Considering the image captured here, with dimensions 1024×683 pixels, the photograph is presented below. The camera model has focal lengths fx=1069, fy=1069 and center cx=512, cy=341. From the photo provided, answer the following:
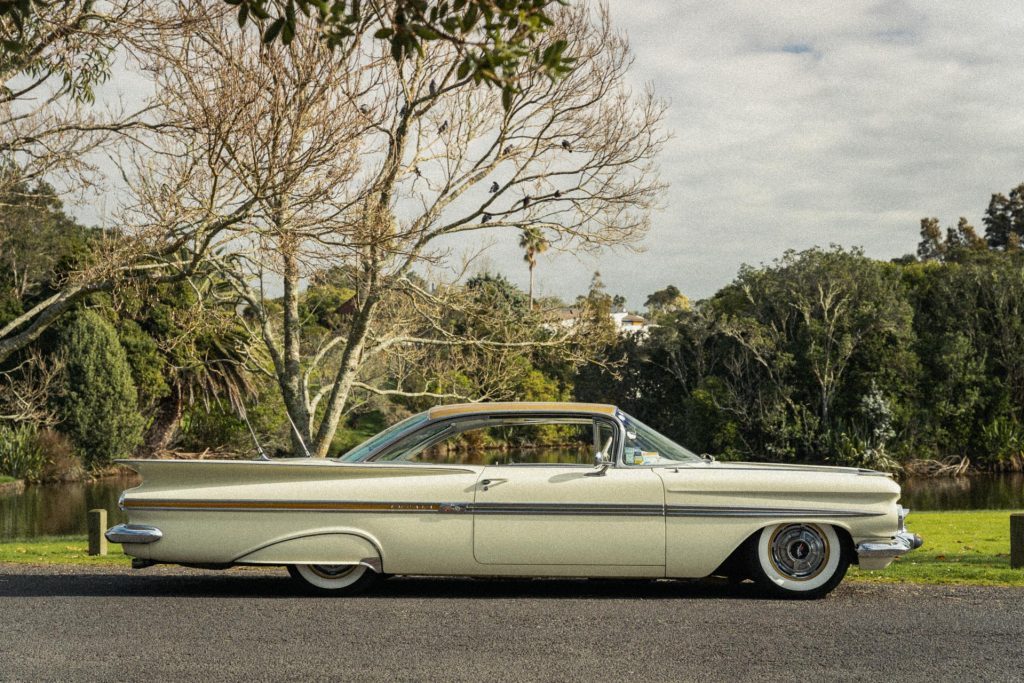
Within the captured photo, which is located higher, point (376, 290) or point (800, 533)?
point (376, 290)

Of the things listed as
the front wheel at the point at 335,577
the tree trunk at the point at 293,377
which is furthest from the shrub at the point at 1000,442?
the front wheel at the point at 335,577

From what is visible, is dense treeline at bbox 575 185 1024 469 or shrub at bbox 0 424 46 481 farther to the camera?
dense treeline at bbox 575 185 1024 469

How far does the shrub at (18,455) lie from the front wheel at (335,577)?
34.2 meters

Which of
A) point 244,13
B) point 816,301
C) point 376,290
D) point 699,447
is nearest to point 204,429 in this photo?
point 699,447

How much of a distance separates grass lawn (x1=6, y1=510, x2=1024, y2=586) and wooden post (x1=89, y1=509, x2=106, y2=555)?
0.16 metres

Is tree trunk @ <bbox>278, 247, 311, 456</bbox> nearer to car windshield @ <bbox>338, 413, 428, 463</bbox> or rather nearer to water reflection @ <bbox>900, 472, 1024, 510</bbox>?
car windshield @ <bbox>338, 413, 428, 463</bbox>

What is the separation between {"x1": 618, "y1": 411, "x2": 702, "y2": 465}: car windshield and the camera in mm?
7586

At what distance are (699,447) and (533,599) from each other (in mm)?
41972

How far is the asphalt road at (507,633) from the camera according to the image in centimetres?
525

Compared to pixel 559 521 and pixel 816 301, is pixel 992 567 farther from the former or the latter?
pixel 816 301

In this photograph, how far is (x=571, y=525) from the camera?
719cm

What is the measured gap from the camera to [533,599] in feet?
23.6

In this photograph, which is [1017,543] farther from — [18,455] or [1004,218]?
[1004,218]

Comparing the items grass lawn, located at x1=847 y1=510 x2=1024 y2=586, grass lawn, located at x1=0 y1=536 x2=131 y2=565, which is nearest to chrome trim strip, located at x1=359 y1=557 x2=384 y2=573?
grass lawn, located at x1=847 y1=510 x2=1024 y2=586
